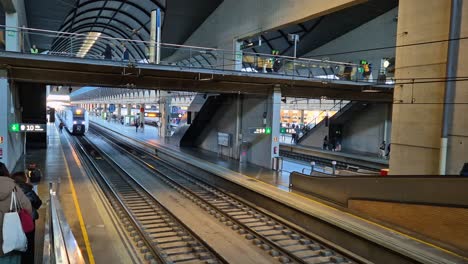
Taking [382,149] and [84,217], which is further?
[382,149]

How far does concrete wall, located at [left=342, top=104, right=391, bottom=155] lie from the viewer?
949 inches

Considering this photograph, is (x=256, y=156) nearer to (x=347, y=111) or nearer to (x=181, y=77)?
(x=181, y=77)

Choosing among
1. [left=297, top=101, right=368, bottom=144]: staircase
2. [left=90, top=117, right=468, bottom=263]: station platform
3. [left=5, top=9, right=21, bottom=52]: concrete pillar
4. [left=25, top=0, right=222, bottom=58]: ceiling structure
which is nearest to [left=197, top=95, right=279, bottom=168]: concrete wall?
[left=90, top=117, right=468, bottom=263]: station platform

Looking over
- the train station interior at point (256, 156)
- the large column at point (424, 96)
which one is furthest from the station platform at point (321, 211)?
the large column at point (424, 96)

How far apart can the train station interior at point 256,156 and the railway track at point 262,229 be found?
0.05 meters

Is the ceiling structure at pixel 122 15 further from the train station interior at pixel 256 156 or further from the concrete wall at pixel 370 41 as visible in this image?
the concrete wall at pixel 370 41

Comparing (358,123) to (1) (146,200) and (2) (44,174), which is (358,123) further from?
(2) (44,174)

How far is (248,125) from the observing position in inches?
813

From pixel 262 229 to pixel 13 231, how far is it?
7.00 metres

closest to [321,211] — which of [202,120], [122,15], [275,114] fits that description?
[275,114]

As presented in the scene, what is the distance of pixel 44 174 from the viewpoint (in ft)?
51.8

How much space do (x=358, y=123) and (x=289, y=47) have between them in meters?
8.67

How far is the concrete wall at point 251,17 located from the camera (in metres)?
16.1

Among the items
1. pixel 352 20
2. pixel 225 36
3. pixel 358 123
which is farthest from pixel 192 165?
pixel 352 20
